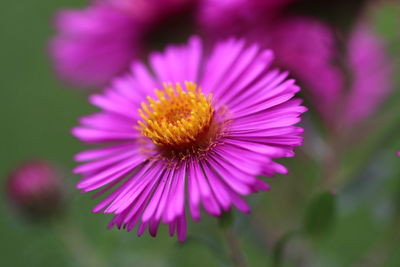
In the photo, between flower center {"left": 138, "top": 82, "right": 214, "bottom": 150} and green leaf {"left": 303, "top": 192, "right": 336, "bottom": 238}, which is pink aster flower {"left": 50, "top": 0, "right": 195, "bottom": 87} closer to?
flower center {"left": 138, "top": 82, "right": 214, "bottom": 150}

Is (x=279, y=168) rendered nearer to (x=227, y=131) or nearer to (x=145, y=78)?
(x=227, y=131)

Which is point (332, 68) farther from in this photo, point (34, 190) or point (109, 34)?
point (34, 190)

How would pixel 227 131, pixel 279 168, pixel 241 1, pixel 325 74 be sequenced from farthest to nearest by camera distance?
pixel 325 74, pixel 241 1, pixel 227 131, pixel 279 168

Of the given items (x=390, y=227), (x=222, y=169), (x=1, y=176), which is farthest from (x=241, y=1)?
(x=1, y=176)

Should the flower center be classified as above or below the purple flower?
below

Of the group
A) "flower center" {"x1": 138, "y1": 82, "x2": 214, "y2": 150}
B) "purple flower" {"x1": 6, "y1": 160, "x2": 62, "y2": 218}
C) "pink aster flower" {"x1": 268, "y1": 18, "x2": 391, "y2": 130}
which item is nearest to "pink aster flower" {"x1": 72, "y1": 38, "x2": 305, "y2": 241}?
"flower center" {"x1": 138, "y1": 82, "x2": 214, "y2": 150}

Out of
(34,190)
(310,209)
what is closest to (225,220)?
(310,209)

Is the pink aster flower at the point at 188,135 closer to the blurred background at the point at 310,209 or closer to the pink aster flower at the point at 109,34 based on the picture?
the blurred background at the point at 310,209
